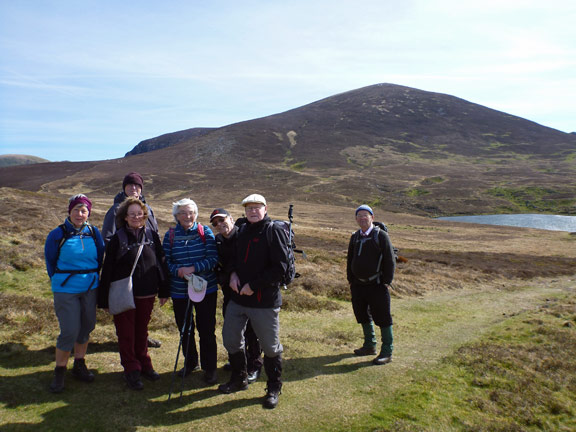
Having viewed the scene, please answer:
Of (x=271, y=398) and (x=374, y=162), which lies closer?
(x=271, y=398)

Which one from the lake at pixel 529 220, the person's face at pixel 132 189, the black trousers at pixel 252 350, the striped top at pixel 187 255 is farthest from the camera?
the lake at pixel 529 220

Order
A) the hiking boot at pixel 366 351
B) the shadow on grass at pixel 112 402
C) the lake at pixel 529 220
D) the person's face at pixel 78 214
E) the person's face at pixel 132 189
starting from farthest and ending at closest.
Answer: the lake at pixel 529 220 → the hiking boot at pixel 366 351 → the person's face at pixel 132 189 → the person's face at pixel 78 214 → the shadow on grass at pixel 112 402

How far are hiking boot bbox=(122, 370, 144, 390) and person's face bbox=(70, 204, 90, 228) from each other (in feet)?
8.63

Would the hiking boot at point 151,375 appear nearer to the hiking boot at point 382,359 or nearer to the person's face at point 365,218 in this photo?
the hiking boot at point 382,359

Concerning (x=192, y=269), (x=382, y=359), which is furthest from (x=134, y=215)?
(x=382, y=359)

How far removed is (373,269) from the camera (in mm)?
7598

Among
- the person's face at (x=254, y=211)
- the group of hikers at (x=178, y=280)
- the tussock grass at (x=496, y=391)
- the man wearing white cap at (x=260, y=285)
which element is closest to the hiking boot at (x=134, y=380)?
the group of hikers at (x=178, y=280)

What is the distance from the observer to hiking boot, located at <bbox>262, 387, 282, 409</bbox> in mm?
5590

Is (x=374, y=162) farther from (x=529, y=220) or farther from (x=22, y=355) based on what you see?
(x=22, y=355)

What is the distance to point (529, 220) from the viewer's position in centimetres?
7581

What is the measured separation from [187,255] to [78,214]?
6.09ft

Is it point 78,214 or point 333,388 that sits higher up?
point 78,214

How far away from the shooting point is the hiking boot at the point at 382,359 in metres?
7.52

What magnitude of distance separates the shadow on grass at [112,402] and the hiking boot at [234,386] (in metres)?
0.09
